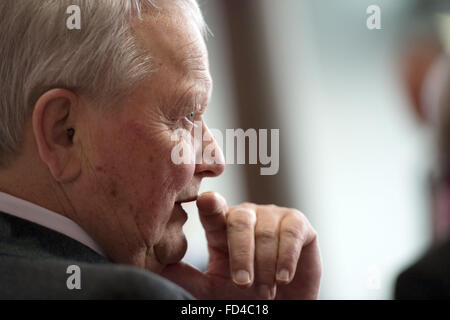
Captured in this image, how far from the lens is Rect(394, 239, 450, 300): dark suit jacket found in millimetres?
1271

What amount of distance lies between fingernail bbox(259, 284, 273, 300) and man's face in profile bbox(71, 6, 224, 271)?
0.96ft

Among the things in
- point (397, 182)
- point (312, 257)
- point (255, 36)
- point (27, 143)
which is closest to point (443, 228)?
point (312, 257)

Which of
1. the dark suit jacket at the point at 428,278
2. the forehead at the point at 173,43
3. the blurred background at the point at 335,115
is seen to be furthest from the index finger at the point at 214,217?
the blurred background at the point at 335,115

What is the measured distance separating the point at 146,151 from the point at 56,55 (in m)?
0.22

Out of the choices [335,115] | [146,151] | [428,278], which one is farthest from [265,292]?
[335,115]

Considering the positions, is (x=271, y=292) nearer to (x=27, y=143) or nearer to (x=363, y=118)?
(x=27, y=143)

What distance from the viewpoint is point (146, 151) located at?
3.70 feet

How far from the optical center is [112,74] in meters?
1.08

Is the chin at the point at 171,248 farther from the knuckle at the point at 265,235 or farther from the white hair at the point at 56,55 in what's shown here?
the white hair at the point at 56,55

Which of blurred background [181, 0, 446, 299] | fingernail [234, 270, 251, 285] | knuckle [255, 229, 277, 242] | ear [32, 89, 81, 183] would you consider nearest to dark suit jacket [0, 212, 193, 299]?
ear [32, 89, 81, 183]

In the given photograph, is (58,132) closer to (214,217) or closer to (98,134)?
(98,134)

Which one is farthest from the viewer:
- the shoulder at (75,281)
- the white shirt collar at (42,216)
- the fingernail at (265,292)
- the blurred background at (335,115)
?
the blurred background at (335,115)

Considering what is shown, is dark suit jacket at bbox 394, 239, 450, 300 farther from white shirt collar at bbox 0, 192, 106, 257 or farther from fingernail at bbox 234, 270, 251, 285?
white shirt collar at bbox 0, 192, 106, 257

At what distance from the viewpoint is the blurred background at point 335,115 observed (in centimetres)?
330
